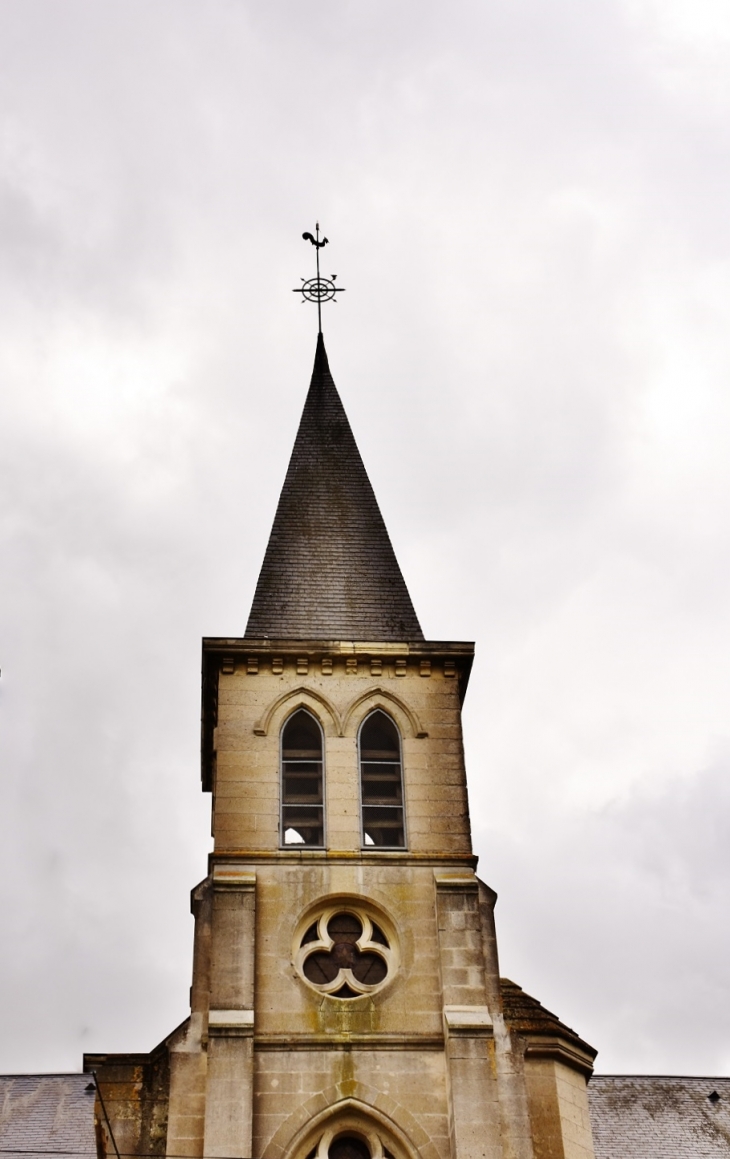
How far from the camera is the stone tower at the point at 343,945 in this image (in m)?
22.8

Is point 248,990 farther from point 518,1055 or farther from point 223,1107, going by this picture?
point 518,1055

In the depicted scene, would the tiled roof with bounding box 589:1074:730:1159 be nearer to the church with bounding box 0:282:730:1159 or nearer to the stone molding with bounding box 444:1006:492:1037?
the church with bounding box 0:282:730:1159

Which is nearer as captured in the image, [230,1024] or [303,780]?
[230,1024]

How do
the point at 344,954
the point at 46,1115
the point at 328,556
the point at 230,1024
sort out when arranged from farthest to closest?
the point at 328,556 → the point at 344,954 → the point at 230,1024 → the point at 46,1115

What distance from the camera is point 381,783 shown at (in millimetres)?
26344

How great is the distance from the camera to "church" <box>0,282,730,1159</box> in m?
22.7

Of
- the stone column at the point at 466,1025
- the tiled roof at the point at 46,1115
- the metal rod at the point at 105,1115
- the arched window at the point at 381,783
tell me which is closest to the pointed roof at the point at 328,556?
the arched window at the point at 381,783

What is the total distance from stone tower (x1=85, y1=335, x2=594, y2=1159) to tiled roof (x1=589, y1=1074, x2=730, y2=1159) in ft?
8.42

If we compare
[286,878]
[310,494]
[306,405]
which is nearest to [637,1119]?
[286,878]

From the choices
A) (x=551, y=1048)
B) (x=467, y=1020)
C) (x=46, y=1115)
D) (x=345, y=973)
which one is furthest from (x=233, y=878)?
(x=551, y=1048)

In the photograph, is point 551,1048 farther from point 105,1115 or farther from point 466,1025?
point 105,1115

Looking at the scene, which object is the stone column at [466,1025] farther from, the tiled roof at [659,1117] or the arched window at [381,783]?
the tiled roof at [659,1117]

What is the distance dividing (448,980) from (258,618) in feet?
24.9

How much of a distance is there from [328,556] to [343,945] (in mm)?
8204
